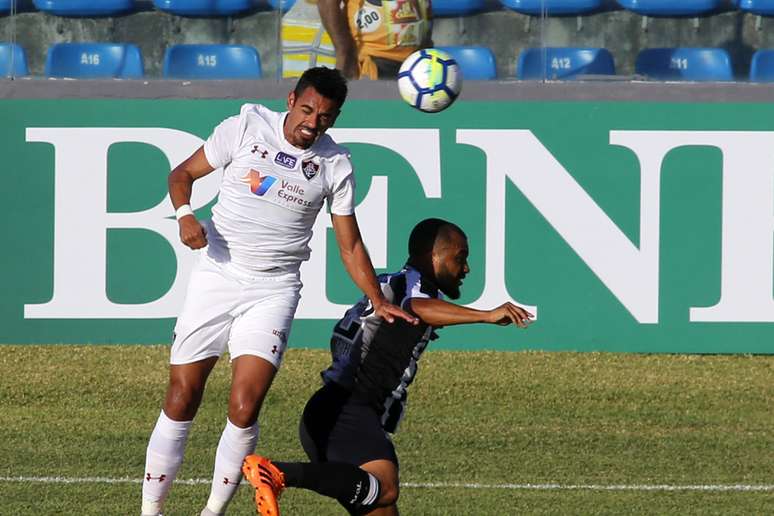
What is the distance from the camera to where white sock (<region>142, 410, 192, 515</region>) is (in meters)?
7.31

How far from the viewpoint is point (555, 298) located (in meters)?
12.2

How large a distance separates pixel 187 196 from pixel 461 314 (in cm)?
161

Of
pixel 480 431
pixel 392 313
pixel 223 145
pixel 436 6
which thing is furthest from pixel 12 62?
pixel 392 313

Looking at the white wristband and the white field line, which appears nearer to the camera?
the white wristband

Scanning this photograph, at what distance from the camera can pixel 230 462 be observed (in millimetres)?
7297

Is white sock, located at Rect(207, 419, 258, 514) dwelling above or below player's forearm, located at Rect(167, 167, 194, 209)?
below

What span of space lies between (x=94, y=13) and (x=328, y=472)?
7.02m

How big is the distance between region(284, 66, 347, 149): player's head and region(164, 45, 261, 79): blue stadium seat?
5251mm

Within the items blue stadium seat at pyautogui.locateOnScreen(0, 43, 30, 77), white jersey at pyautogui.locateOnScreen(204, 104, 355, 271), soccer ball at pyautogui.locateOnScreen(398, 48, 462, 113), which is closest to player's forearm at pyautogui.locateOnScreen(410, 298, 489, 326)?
white jersey at pyautogui.locateOnScreen(204, 104, 355, 271)

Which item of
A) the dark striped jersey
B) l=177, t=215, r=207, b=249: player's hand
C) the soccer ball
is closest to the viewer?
the dark striped jersey

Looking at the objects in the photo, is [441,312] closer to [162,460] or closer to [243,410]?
[243,410]

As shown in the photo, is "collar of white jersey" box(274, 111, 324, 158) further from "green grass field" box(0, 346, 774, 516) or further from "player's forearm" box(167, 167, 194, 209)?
"green grass field" box(0, 346, 774, 516)

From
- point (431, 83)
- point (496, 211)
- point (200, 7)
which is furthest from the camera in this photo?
point (200, 7)

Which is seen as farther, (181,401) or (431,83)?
(431,83)
